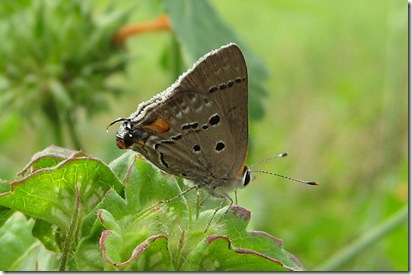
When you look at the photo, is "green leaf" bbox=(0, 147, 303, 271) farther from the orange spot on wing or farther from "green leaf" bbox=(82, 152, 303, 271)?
the orange spot on wing

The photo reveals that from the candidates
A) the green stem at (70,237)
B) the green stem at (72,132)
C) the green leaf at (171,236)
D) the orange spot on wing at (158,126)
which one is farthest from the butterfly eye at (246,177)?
the green stem at (72,132)

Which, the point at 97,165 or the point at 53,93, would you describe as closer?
the point at 97,165

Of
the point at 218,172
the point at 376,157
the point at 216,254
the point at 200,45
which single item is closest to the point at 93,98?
the point at 200,45

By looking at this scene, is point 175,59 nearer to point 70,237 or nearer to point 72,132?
point 72,132

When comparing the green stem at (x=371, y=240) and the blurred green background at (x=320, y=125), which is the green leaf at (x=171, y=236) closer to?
the blurred green background at (x=320, y=125)

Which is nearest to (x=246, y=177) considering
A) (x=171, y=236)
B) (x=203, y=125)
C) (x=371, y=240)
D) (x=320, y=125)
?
(x=203, y=125)

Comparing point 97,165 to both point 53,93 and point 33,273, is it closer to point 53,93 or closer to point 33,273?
point 33,273

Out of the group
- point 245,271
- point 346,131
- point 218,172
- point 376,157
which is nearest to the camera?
point 245,271
